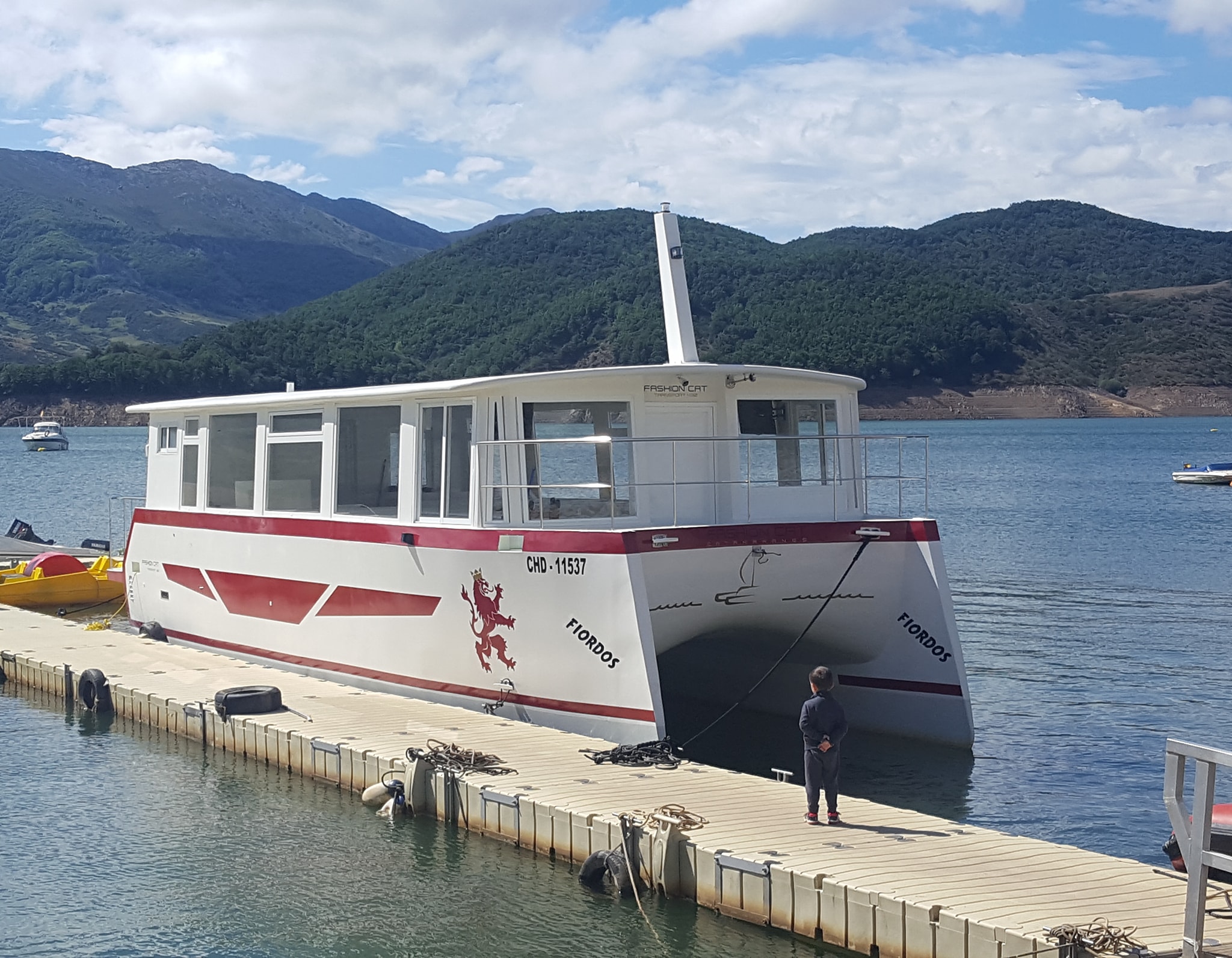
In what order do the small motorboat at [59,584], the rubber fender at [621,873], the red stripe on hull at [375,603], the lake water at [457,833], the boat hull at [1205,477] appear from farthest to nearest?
the boat hull at [1205,477], the small motorboat at [59,584], the red stripe on hull at [375,603], the rubber fender at [621,873], the lake water at [457,833]

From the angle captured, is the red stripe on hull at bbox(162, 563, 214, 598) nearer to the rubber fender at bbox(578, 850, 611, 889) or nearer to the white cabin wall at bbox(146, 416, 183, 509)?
the white cabin wall at bbox(146, 416, 183, 509)

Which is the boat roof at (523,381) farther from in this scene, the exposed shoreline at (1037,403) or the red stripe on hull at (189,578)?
the exposed shoreline at (1037,403)

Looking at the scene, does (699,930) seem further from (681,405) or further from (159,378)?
(159,378)

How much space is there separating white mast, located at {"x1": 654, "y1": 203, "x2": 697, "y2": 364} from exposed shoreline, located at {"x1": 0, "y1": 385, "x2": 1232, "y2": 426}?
10989 centimetres

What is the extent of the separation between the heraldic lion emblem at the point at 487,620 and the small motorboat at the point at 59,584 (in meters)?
13.0

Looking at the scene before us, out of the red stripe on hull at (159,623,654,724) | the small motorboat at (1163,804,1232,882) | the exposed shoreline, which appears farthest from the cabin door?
the exposed shoreline

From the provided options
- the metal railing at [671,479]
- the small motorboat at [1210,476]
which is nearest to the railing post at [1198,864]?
the metal railing at [671,479]

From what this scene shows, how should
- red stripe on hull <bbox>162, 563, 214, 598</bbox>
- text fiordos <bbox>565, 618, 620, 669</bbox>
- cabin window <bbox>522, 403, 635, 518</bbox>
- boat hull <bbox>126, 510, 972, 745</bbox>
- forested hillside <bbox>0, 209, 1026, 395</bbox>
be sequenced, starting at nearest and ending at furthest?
text fiordos <bbox>565, 618, 620, 669</bbox>, boat hull <bbox>126, 510, 972, 745</bbox>, cabin window <bbox>522, 403, 635, 518</bbox>, red stripe on hull <bbox>162, 563, 214, 598</bbox>, forested hillside <bbox>0, 209, 1026, 395</bbox>

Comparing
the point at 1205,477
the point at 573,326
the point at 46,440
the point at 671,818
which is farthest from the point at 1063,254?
the point at 671,818

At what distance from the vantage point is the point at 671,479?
13406 millimetres

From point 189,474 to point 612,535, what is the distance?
26.2ft

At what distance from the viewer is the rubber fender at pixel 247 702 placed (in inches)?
529

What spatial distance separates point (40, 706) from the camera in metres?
16.2

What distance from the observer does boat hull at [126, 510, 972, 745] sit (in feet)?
39.7
